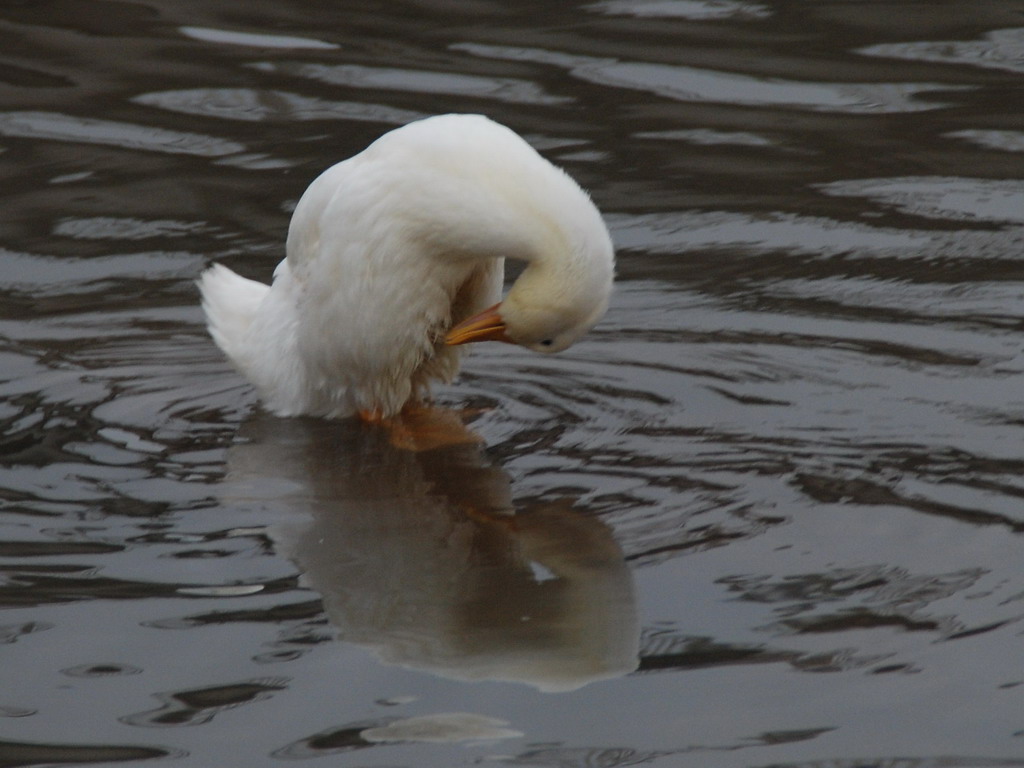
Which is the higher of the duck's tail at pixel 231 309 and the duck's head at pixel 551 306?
the duck's head at pixel 551 306

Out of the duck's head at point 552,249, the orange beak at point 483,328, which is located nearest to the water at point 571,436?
the orange beak at point 483,328

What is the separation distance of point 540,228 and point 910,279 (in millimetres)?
2629

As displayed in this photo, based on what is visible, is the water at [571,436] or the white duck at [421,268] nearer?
the water at [571,436]

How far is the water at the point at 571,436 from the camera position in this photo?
14.5ft

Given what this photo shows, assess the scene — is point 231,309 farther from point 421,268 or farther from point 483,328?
point 483,328

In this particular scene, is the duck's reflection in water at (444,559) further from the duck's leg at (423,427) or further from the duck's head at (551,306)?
the duck's head at (551,306)

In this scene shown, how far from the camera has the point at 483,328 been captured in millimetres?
5945

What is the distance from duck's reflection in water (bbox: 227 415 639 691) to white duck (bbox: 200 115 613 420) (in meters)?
0.28

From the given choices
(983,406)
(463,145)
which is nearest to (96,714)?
(463,145)

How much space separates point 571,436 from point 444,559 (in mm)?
1079

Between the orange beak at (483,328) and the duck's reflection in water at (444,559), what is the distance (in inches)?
17.7

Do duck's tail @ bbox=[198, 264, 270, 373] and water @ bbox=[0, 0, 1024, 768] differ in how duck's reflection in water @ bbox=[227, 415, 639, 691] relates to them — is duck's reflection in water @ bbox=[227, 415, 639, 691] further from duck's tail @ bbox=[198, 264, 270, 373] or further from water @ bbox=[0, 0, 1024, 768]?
duck's tail @ bbox=[198, 264, 270, 373]

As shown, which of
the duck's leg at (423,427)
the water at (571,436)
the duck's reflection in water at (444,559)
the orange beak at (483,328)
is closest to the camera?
the water at (571,436)

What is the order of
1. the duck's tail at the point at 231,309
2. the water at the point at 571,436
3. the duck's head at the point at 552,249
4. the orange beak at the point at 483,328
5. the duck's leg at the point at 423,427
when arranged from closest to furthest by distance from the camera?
the water at the point at 571,436 < the duck's head at the point at 552,249 < the orange beak at the point at 483,328 < the duck's leg at the point at 423,427 < the duck's tail at the point at 231,309
